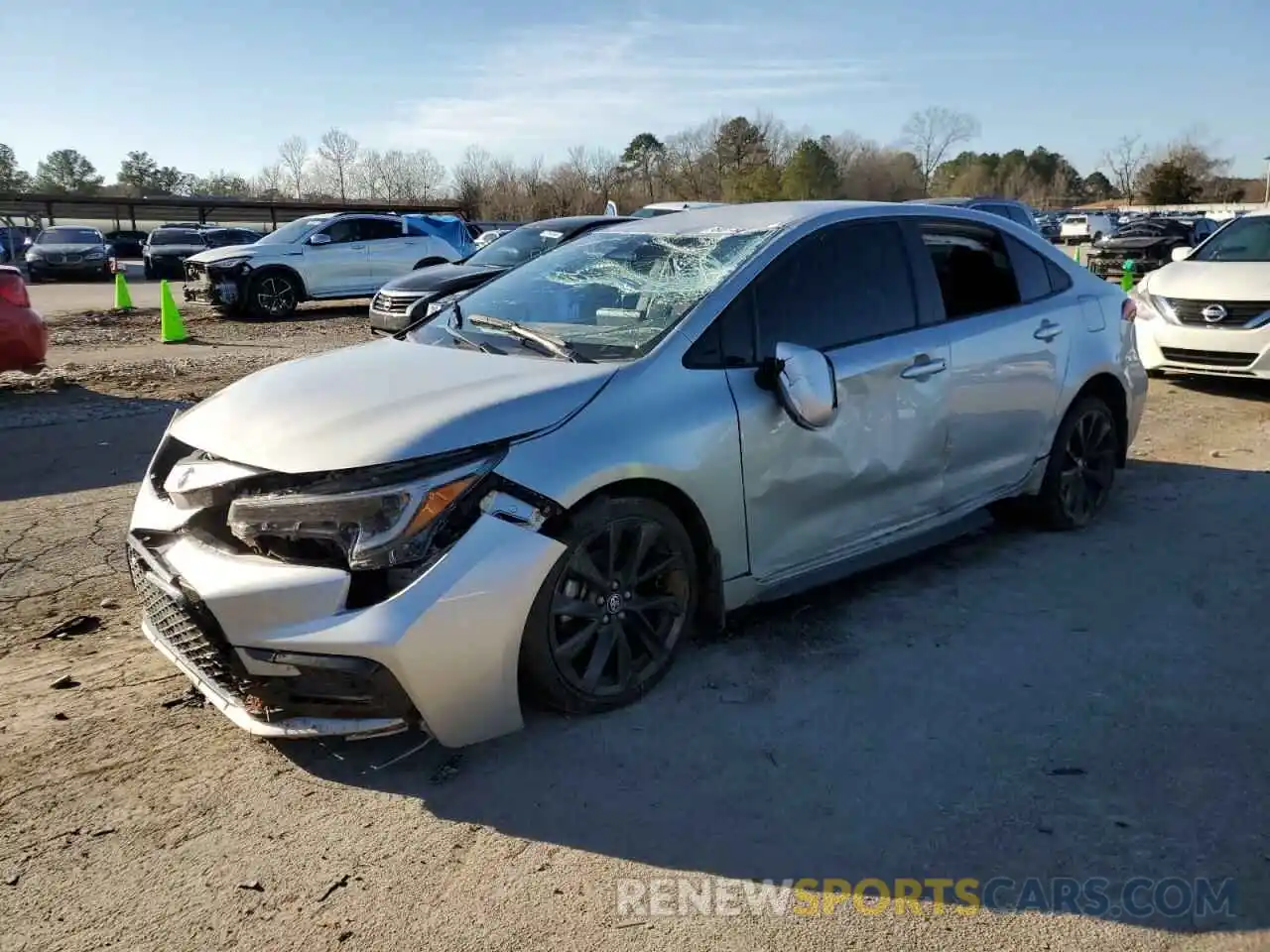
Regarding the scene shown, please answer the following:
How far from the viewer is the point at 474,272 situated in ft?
41.9

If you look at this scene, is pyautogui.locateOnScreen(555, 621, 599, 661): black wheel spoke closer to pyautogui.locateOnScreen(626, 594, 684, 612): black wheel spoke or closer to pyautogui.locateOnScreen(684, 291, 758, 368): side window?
pyautogui.locateOnScreen(626, 594, 684, 612): black wheel spoke

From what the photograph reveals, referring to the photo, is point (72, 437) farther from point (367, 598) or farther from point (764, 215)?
point (367, 598)

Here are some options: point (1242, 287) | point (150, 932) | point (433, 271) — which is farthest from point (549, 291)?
point (433, 271)

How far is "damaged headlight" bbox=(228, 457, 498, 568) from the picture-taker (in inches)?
113

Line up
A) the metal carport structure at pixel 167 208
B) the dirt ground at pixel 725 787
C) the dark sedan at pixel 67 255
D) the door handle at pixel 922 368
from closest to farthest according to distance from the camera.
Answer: the dirt ground at pixel 725 787, the door handle at pixel 922 368, the dark sedan at pixel 67 255, the metal carport structure at pixel 167 208

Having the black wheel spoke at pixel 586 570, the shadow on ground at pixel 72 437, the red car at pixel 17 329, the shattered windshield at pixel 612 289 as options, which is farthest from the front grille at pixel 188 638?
the red car at pixel 17 329

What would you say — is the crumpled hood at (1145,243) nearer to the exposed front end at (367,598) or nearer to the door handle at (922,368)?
the door handle at (922,368)

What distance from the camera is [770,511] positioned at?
3.72 m

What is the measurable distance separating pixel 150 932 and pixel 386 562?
1.06 meters

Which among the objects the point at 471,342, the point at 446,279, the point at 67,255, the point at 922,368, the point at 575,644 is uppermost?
the point at 67,255

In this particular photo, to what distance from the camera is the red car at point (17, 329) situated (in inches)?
345

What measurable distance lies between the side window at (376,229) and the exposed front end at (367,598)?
15.8m

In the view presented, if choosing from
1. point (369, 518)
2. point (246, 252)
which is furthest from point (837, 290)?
point (246, 252)

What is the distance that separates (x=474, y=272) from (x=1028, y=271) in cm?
883
